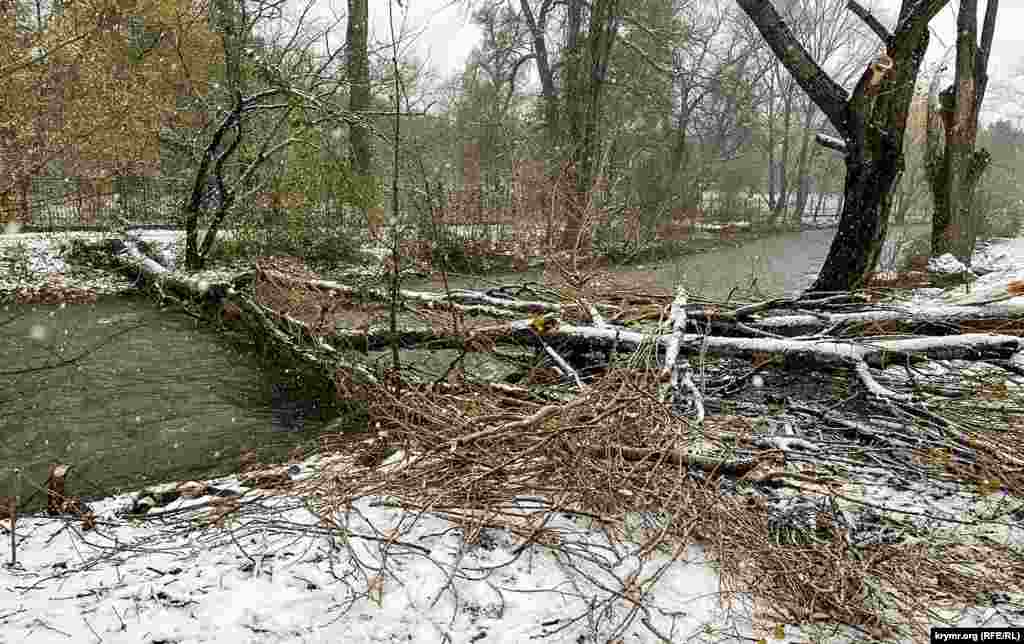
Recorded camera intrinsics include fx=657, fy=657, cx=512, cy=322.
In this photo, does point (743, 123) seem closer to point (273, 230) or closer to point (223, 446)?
point (273, 230)

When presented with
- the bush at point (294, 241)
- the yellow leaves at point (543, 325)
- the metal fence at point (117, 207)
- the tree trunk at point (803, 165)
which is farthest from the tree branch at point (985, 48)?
the tree trunk at point (803, 165)

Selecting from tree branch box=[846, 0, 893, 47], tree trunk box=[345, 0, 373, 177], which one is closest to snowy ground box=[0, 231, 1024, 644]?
tree trunk box=[345, 0, 373, 177]

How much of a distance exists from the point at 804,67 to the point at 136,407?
740 cm

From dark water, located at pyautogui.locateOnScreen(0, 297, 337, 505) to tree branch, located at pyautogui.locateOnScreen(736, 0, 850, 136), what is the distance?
20.3 ft

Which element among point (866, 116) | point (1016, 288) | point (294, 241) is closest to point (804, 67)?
point (866, 116)

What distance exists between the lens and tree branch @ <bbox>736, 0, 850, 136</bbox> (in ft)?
23.6

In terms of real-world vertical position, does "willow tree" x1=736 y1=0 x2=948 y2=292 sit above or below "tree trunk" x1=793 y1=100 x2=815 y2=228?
below

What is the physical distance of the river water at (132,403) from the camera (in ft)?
14.1

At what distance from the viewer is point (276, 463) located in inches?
166

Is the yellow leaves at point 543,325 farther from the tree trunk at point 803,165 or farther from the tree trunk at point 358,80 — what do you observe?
the tree trunk at point 803,165

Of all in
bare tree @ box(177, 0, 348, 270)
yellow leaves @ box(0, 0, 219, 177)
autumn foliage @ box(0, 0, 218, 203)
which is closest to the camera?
autumn foliage @ box(0, 0, 218, 203)

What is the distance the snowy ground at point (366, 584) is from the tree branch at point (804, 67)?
17.7ft

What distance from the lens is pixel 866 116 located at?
7.09 metres

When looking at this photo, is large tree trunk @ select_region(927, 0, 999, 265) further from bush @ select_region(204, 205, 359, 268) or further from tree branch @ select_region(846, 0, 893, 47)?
bush @ select_region(204, 205, 359, 268)
